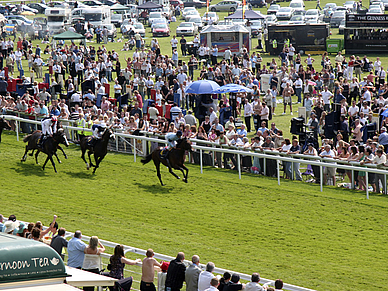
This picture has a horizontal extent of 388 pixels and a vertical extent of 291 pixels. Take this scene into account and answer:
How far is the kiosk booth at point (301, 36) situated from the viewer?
1470 inches

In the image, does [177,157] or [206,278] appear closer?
[206,278]

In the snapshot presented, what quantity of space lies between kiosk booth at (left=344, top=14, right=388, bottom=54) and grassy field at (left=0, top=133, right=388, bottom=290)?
2209 centimetres

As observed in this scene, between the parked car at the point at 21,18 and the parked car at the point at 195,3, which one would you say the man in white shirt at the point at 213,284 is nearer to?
the parked car at the point at 21,18

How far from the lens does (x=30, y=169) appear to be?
58.5 ft

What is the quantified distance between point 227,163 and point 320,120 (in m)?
5.72

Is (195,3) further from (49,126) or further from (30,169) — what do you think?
(49,126)

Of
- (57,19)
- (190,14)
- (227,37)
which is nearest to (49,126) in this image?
(227,37)

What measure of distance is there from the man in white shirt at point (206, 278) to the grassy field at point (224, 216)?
241 centimetres

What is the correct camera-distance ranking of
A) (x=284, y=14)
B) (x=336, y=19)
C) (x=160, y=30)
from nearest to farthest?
1. (x=160, y=30)
2. (x=336, y=19)
3. (x=284, y=14)

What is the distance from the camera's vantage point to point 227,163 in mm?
17438

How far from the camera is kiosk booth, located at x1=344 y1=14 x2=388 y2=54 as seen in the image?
119 ft

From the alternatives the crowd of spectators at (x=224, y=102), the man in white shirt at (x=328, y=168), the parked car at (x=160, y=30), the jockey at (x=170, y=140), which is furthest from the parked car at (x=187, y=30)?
the man in white shirt at (x=328, y=168)

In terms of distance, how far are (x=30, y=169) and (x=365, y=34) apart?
24945 millimetres

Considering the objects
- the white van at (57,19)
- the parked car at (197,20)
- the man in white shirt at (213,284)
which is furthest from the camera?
the parked car at (197,20)
